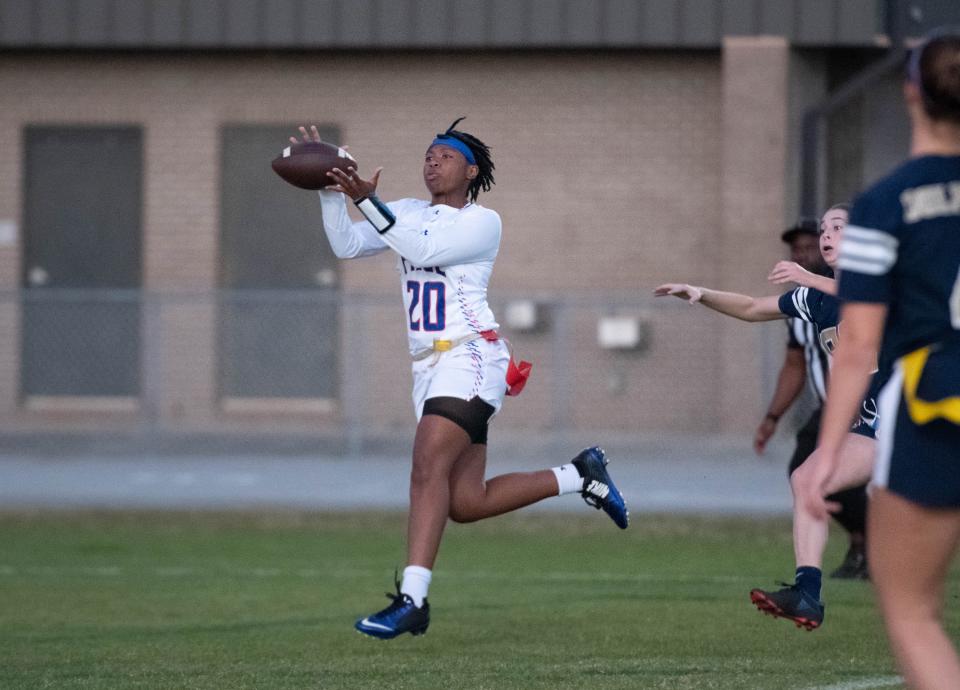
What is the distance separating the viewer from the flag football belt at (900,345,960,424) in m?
4.36

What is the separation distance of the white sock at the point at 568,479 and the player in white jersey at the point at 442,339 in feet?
0.65

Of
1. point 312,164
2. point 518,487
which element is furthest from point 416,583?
point 312,164

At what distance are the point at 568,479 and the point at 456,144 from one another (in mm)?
1584

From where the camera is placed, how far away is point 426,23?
17703 mm

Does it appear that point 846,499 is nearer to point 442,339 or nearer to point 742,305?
point 742,305

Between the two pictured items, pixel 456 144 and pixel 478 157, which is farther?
pixel 478 157

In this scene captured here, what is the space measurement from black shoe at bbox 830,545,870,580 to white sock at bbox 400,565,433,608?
156 inches

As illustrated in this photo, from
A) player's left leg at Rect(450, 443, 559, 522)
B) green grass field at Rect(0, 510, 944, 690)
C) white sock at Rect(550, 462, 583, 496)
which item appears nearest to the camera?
green grass field at Rect(0, 510, 944, 690)

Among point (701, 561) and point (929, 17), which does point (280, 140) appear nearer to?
point (929, 17)

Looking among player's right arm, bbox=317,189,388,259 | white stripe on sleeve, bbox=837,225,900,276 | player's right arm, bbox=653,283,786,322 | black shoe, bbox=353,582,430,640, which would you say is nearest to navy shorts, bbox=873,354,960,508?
white stripe on sleeve, bbox=837,225,900,276

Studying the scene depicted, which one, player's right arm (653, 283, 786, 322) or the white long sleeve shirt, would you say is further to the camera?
player's right arm (653, 283, 786, 322)

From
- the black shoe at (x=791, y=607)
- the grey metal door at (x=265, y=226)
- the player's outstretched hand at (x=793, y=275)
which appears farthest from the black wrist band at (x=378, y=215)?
the grey metal door at (x=265, y=226)

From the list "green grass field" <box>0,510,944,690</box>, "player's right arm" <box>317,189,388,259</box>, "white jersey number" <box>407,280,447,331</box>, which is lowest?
"green grass field" <box>0,510,944,690</box>

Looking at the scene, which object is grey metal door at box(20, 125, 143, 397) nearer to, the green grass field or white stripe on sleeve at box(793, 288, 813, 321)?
the green grass field
